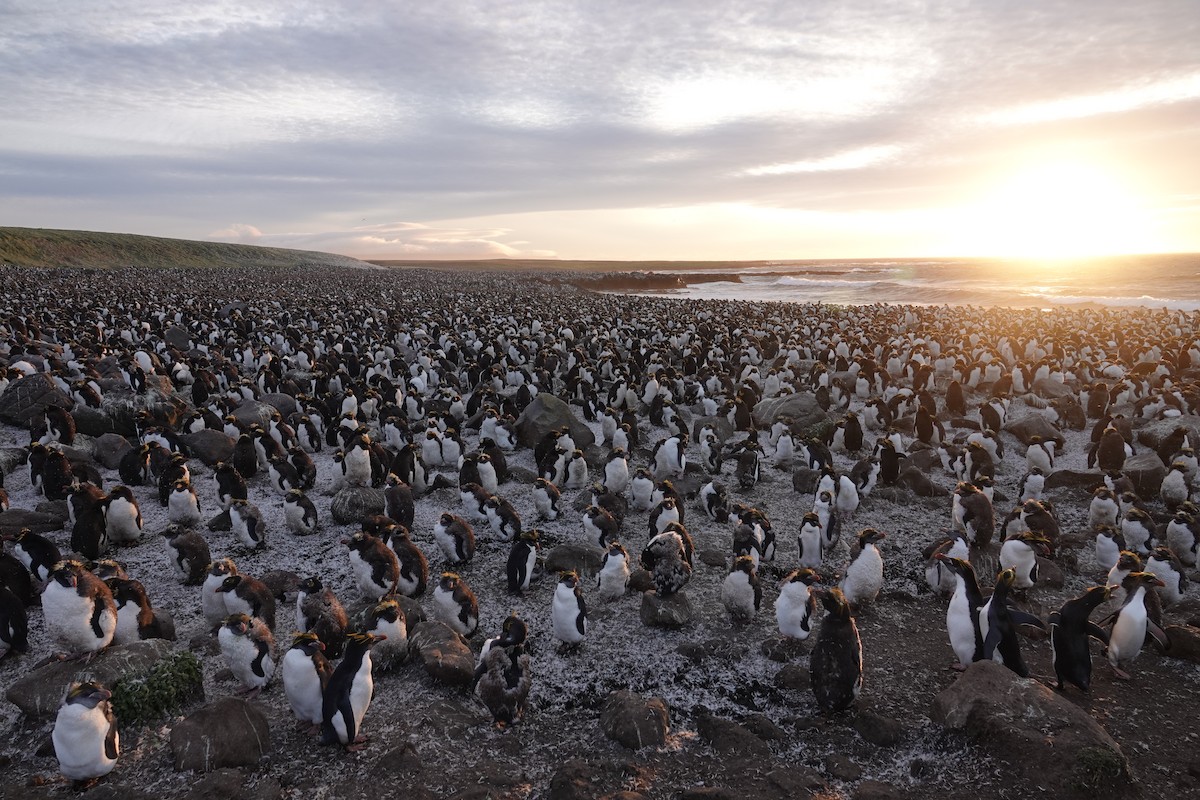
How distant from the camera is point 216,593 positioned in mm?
8000

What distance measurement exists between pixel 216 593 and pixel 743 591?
21.3 feet

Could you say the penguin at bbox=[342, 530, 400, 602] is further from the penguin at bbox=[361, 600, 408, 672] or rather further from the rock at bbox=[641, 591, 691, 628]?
the rock at bbox=[641, 591, 691, 628]

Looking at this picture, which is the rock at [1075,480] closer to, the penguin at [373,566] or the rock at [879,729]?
the rock at [879,729]

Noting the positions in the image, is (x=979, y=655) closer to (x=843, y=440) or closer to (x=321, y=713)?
(x=321, y=713)

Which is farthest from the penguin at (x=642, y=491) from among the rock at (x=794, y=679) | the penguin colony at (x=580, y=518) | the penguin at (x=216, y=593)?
the penguin at (x=216, y=593)

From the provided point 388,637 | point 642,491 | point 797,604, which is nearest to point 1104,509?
point 797,604

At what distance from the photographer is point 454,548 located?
10.1 meters

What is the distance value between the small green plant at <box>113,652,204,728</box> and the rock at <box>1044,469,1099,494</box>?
584 inches

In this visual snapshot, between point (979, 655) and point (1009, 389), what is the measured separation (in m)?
16.4

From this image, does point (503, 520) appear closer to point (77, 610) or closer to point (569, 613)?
point (569, 613)

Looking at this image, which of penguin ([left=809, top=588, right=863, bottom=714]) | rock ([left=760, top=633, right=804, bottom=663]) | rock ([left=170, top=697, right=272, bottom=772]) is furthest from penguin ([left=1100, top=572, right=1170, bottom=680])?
rock ([left=170, top=697, right=272, bottom=772])

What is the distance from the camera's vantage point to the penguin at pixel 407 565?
9.20 m

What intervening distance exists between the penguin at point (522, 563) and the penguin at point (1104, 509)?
9.42 m

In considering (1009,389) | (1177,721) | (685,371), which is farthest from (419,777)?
(1009,389)
